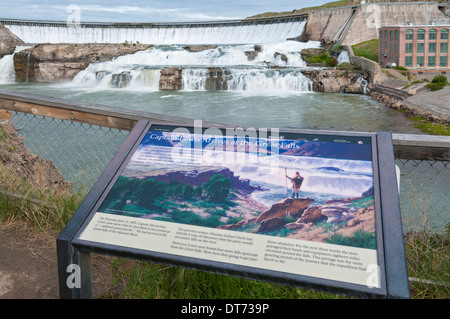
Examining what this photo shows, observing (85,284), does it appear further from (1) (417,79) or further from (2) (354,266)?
(1) (417,79)

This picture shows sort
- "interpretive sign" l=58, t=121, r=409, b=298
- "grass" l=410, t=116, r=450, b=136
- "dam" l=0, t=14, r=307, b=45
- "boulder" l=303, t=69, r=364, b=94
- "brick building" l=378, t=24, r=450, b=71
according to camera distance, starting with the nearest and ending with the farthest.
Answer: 1. "interpretive sign" l=58, t=121, r=409, b=298
2. "grass" l=410, t=116, r=450, b=136
3. "boulder" l=303, t=69, r=364, b=94
4. "brick building" l=378, t=24, r=450, b=71
5. "dam" l=0, t=14, r=307, b=45

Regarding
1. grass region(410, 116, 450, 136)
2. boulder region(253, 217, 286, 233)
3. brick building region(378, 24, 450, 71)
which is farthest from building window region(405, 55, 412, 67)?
boulder region(253, 217, 286, 233)

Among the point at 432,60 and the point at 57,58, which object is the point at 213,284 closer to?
the point at 432,60

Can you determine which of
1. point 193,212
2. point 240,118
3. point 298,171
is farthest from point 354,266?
point 240,118

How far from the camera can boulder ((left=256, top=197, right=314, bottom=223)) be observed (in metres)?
2.10

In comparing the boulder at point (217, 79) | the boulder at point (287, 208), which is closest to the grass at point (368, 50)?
the boulder at point (217, 79)

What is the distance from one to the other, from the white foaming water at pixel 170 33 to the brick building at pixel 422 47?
18715 mm

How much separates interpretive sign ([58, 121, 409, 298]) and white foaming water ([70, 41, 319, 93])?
26.4 metres

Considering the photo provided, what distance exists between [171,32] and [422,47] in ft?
110

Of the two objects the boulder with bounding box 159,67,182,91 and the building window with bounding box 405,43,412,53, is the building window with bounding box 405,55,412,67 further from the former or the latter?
the boulder with bounding box 159,67,182,91

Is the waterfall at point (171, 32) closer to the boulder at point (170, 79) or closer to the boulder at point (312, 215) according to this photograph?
the boulder at point (170, 79)

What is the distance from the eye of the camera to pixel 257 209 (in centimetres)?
215

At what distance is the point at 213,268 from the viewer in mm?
1967
